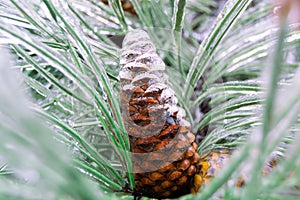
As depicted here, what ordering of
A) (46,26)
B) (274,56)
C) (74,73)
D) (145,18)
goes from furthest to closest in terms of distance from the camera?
(145,18) < (46,26) < (74,73) < (274,56)

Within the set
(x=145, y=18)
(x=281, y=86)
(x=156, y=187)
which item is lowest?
(x=156, y=187)

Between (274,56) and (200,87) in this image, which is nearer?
(274,56)

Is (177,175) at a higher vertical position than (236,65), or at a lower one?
lower

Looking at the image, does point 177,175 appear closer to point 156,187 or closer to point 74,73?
point 156,187

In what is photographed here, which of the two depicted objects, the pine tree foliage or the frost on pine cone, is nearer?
the pine tree foliage

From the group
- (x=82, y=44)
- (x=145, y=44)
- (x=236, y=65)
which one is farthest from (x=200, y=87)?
(x=82, y=44)

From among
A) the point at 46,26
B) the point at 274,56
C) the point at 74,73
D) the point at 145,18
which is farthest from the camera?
the point at 145,18

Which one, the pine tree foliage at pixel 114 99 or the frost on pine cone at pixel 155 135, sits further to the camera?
the frost on pine cone at pixel 155 135
